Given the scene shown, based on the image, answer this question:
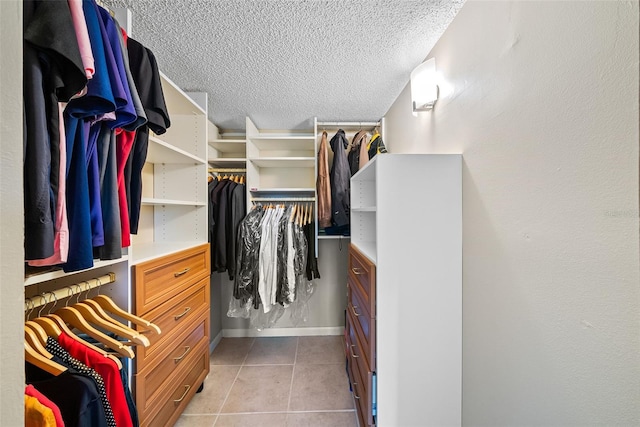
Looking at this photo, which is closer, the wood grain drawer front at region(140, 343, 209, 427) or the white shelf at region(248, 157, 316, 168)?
the wood grain drawer front at region(140, 343, 209, 427)

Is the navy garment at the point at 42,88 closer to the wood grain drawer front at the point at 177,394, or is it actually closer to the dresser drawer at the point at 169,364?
the dresser drawer at the point at 169,364

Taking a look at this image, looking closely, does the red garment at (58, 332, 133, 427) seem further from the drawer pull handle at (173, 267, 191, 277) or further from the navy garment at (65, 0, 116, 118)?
the navy garment at (65, 0, 116, 118)

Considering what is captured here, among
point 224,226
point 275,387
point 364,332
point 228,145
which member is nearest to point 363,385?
point 364,332

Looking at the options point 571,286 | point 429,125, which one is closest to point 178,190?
point 429,125

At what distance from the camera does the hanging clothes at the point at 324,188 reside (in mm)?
2129

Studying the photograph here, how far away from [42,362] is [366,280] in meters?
1.17

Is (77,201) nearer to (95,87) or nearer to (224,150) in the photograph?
(95,87)

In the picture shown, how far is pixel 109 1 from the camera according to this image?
3.39 feet

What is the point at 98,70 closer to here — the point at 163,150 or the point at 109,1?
the point at 109,1

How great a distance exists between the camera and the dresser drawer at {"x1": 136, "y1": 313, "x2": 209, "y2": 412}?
1.11 metres

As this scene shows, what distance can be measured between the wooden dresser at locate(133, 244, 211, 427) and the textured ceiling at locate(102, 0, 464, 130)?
115 centimetres

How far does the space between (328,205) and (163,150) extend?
1.27 m

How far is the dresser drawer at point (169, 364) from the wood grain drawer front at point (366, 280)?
1.09 m

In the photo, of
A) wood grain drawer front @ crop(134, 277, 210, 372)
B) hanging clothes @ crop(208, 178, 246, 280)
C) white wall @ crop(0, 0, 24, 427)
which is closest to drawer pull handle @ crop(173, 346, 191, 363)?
wood grain drawer front @ crop(134, 277, 210, 372)
